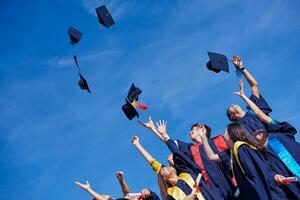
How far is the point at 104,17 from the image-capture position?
8414 millimetres

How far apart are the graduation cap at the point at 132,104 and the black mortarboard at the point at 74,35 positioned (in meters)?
1.54

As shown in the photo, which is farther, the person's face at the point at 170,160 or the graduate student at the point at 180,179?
the person's face at the point at 170,160

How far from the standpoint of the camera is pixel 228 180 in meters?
5.44

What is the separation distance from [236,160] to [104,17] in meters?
5.02

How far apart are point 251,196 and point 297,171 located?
0.89 metres

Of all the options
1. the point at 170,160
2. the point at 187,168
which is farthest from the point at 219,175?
the point at 170,160

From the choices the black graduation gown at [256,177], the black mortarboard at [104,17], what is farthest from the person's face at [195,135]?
the black mortarboard at [104,17]

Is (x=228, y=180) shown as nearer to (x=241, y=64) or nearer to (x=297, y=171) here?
(x=297, y=171)

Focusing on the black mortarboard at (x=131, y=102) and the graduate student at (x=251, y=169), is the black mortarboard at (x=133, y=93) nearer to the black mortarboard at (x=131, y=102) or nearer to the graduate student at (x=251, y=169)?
the black mortarboard at (x=131, y=102)

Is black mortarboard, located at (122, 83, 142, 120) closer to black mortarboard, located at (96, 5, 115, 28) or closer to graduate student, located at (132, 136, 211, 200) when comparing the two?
black mortarboard, located at (96, 5, 115, 28)

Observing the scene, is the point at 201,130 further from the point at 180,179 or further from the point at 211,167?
the point at 180,179

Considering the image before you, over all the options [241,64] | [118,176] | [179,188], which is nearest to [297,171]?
[179,188]

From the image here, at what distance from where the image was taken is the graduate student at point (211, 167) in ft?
17.6

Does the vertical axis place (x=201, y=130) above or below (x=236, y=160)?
above
